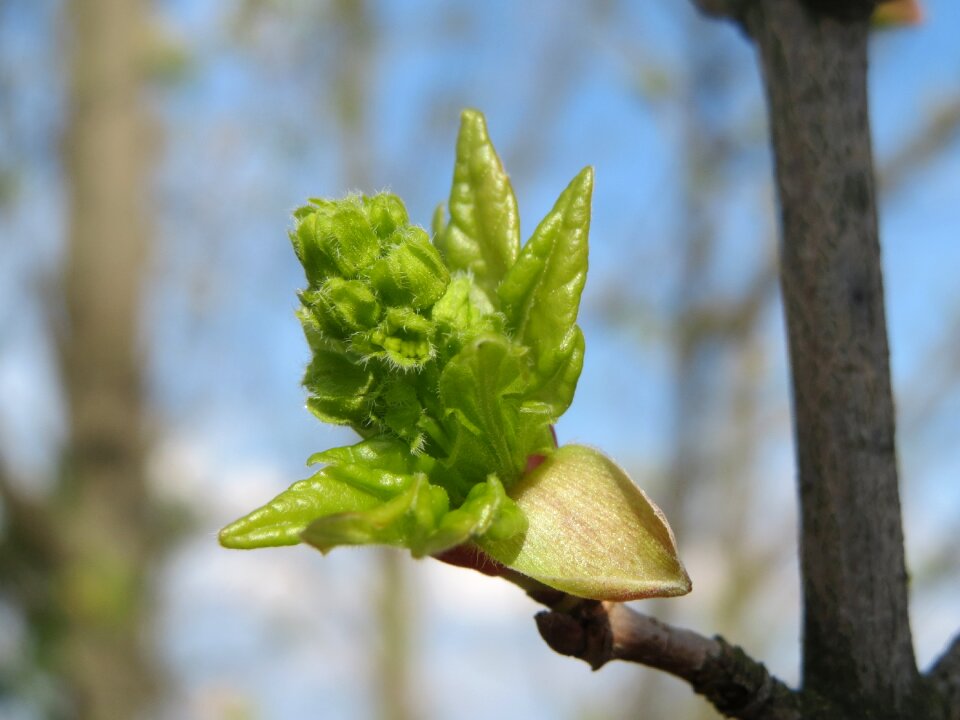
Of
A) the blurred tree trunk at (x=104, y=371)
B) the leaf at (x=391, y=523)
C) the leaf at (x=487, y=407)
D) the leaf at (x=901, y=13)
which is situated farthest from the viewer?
the blurred tree trunk at (x=104, y=371)

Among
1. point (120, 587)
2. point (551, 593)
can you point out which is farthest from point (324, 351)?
point (120, 587)

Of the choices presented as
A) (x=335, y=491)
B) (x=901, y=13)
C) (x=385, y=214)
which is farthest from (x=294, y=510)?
(x=901, y=13)

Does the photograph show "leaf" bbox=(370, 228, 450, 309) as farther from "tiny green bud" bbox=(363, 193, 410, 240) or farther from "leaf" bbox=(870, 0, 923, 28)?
"leaf" bbox=(870, 0, 923, 28)

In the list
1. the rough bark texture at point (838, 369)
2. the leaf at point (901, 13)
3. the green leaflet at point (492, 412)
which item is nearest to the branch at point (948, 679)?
the rough bark texture at point (838, 369)

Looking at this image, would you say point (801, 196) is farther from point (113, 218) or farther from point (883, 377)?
point (113, 218)

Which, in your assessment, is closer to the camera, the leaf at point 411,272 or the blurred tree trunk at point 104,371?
the leaf at point 411,272

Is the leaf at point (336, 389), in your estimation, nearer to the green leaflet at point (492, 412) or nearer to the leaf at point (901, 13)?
the green leaflet at point (492, 412)
